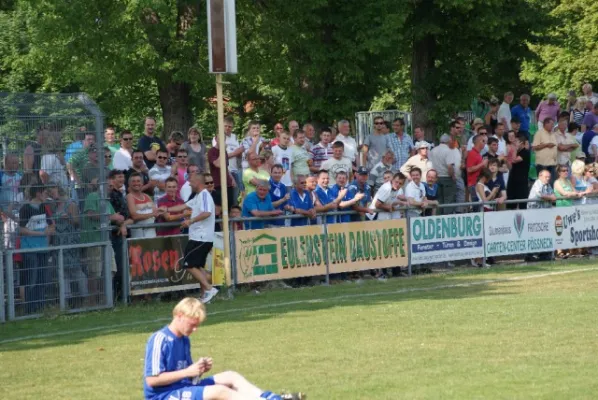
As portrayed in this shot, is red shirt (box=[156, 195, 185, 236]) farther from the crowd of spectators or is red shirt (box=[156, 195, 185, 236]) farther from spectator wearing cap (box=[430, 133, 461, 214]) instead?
spectator wearing cap (box=[430, 133, 461, 214])

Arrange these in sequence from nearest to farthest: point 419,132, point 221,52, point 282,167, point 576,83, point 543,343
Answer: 1. point 543,343
2. point 221,52
3. point 282,167
4. point 419,132
5. point 576,83

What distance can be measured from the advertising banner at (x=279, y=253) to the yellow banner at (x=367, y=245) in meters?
0.36

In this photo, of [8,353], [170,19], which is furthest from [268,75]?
[8,353]

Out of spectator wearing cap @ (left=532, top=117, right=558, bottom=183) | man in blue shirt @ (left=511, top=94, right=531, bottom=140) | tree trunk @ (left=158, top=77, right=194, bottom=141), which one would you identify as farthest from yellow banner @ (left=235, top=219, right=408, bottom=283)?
tree trunk @ (left=158, top=77, right=194, bottom=141)

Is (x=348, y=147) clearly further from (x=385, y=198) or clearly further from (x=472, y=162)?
(x=472, y=162)

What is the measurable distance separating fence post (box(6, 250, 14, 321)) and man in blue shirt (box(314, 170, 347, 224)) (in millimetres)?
6680

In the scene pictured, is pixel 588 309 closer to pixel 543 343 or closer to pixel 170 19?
pixel 543 343

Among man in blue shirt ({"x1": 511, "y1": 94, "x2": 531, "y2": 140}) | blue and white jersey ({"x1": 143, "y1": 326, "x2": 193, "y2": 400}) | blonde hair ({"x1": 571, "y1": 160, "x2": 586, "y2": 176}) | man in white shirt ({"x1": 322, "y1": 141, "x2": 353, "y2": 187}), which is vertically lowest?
blue and white jersey ({"x1": 143, "y1": 326, "x2": 193, "y2": 400})

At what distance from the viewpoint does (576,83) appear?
5578 cm

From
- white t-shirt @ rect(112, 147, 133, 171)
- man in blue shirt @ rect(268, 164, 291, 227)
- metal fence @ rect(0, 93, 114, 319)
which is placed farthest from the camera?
man in blue shirt @ rect(268, 164, 291, 227)

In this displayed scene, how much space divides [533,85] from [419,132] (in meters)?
32.2

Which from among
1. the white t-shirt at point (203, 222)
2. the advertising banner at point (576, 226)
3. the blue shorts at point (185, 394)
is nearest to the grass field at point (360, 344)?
the white t-shirt at point (203, 222)

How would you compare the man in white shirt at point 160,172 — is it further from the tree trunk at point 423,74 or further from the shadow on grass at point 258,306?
the tree trunk at point 423,74

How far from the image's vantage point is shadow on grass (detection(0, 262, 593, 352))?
53.3 ft
